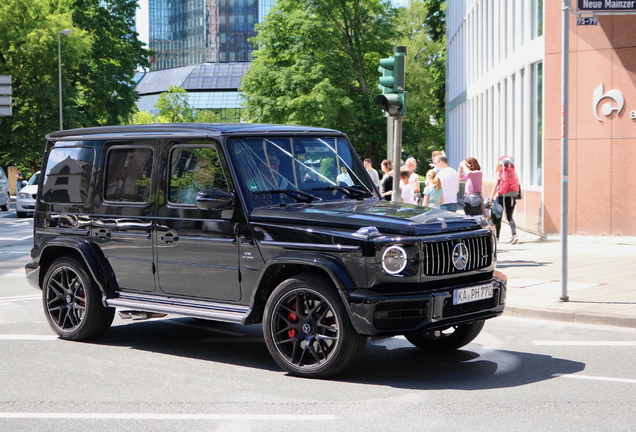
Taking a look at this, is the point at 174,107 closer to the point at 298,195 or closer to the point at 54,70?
the point at 54,70

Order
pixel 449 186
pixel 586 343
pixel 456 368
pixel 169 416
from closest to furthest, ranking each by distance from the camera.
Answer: pixel 169 416 < pixel 456 368 < pixel 586 343 < pixel 449 186

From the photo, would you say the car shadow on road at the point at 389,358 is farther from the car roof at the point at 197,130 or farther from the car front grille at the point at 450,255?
the car roof at the point at 197,130

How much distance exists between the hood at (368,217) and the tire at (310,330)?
0.44 meters

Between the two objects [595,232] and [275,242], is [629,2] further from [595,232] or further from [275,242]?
[275,242]

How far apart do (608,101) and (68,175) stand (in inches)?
533

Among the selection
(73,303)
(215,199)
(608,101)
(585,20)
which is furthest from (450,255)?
(608,101)

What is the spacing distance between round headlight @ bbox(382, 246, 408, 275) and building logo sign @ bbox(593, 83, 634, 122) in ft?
46.4

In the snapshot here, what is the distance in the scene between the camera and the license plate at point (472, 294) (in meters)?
6.93

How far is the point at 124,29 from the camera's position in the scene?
55.7m

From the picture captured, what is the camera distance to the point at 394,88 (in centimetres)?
1277

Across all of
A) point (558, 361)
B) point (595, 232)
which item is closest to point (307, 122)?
point (595, 232)

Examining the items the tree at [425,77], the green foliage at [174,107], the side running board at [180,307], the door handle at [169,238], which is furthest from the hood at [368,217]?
the green foliage at [174,107]

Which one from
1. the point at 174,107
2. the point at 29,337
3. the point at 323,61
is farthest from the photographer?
the point at 174,107

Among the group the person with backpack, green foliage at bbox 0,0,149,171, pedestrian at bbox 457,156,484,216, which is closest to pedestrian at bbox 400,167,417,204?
pedestrian at bbox 457,156,484,216
